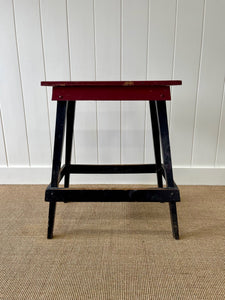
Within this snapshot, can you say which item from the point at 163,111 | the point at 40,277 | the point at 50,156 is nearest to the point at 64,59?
the point at 50,156

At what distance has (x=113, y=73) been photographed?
1176mm

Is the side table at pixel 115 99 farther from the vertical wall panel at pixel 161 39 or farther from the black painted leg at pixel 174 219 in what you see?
the vertical wall panel at pixel 161 39

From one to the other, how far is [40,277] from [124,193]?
1.22ft

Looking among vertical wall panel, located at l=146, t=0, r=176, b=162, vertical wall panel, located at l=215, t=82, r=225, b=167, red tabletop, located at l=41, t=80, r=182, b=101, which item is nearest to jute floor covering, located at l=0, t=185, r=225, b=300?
vertical wall panel, located at l=215, t=82, r=225, b=167

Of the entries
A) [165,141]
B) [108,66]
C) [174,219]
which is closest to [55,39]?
[108,66]

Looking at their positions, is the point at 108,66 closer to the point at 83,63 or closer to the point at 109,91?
the point at 83,63

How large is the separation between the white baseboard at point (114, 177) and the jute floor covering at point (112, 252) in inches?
6.7

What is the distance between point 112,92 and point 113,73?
45 cm

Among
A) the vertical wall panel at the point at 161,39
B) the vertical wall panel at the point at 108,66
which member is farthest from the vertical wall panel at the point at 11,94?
the vertical wall panel at the point at 161,39

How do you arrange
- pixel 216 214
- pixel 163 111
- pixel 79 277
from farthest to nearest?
pixel 216 214, pixel 163 111, pixel 79 277

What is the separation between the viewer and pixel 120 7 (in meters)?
1.10

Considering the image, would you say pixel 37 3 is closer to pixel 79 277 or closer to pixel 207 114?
pixel 207 114

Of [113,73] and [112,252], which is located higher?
[113,73]

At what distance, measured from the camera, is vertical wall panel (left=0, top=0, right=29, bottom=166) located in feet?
3.75
